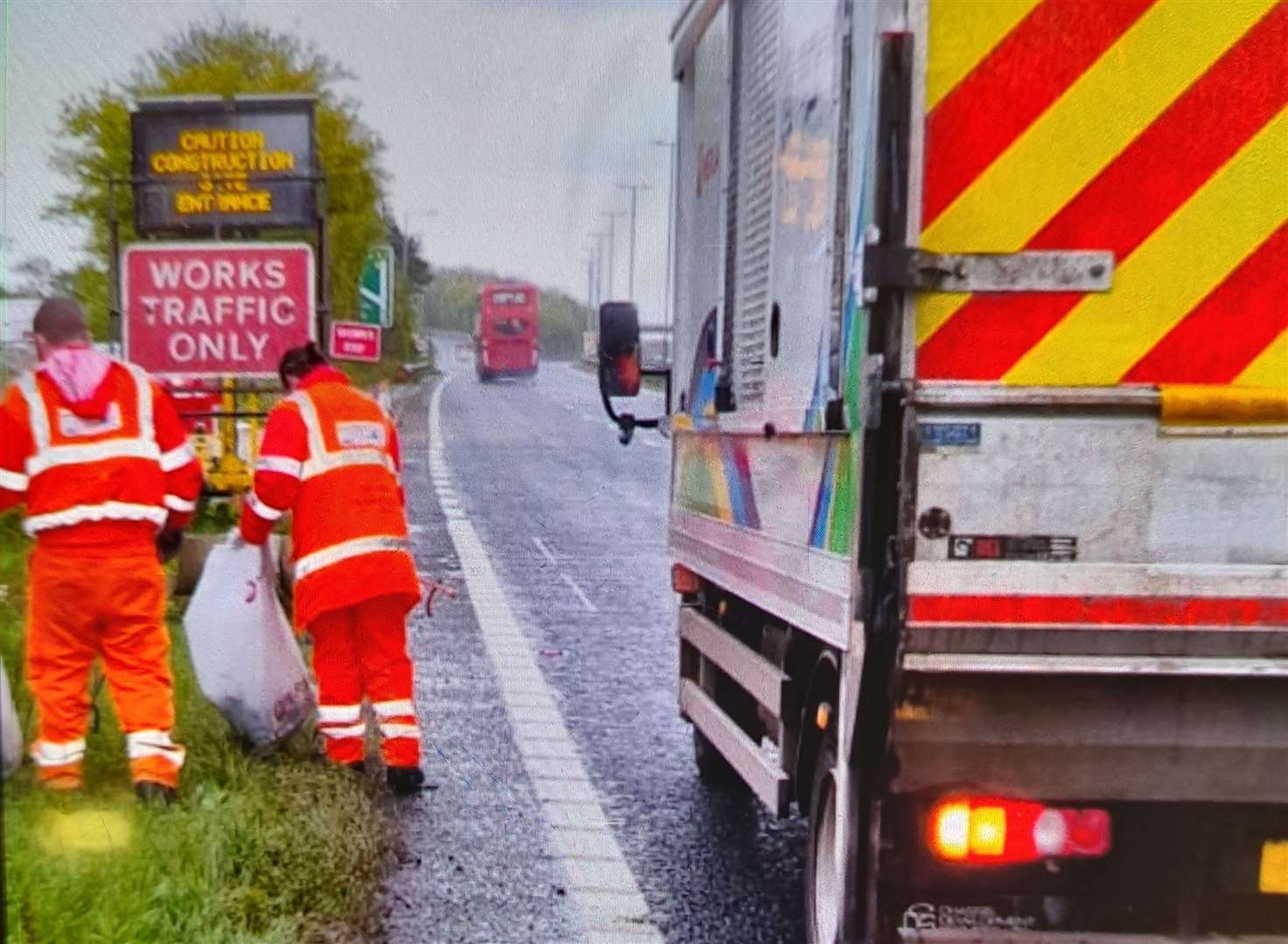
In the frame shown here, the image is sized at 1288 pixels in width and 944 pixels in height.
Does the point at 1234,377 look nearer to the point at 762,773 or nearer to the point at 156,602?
the point at 762,773

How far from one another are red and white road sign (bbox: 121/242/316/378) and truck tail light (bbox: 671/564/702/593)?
5.52ft

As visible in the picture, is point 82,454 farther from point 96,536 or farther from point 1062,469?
point 1062,469

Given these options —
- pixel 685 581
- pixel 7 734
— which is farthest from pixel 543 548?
pixel 7 734

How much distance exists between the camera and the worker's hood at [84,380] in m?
4.70

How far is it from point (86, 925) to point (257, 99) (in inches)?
105

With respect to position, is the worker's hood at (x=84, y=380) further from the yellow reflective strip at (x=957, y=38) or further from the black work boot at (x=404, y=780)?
the yellow reflective strip at (x=957, y=38)

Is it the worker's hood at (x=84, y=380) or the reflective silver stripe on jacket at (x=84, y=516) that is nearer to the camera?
the worker's hood at (x=84, y=380)

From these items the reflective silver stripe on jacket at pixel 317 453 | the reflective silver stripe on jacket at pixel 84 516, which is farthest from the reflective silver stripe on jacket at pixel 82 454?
the reflective silver stripe on jacket at pixel 317 453

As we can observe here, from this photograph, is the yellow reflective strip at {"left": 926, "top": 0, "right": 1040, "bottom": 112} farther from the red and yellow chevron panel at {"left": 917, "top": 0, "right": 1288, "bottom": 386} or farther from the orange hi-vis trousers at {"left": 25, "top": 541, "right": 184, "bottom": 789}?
the orange hi-vis trousers at {"left": 25, "top": 541, "right": 184, "bottom": 789}

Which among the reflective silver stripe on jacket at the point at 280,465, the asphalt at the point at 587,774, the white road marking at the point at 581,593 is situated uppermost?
the reflective silver stripe on jacket at the point at 280,465

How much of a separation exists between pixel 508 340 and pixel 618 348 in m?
41.5

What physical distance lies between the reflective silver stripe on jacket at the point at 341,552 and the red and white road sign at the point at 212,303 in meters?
0.71

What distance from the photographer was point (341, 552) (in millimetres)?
6383

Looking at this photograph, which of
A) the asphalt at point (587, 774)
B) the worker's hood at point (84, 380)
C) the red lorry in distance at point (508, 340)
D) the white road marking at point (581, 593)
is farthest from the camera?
the red lorry in distance at point (508, 340)
